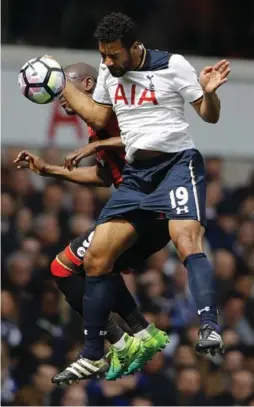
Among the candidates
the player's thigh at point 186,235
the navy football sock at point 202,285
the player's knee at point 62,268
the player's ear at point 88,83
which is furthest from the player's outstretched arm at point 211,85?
the player's knee at point 62,268

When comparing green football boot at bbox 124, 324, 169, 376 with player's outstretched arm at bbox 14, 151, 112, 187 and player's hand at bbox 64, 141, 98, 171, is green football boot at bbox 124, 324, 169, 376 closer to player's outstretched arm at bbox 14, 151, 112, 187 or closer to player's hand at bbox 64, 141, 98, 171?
player's outstretched arm at bbox 14, 151, 112, 187

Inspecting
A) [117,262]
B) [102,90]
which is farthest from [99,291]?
[102,90]

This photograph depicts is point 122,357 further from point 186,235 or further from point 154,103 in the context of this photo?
point 154,103

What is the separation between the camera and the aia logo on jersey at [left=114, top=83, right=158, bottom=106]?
374 inches

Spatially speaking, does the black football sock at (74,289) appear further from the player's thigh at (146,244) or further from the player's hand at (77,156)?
the player's hand at (77,156)

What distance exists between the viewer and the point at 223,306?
1590 cm

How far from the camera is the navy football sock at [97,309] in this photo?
9.67 meters

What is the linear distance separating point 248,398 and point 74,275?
595 cm

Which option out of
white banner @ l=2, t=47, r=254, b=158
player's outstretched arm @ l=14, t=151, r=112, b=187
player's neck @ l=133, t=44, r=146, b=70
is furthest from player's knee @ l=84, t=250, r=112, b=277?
white banner @ l=2, t=47, r=254, b=158

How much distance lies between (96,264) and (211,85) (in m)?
1.41

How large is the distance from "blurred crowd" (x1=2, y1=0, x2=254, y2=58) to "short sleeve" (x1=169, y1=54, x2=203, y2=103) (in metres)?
6.65

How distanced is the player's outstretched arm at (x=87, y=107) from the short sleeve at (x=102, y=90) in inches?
1.2

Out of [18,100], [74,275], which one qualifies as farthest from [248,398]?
[74,275]

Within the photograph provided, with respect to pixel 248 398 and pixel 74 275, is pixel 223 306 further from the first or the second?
pixel 74 275
